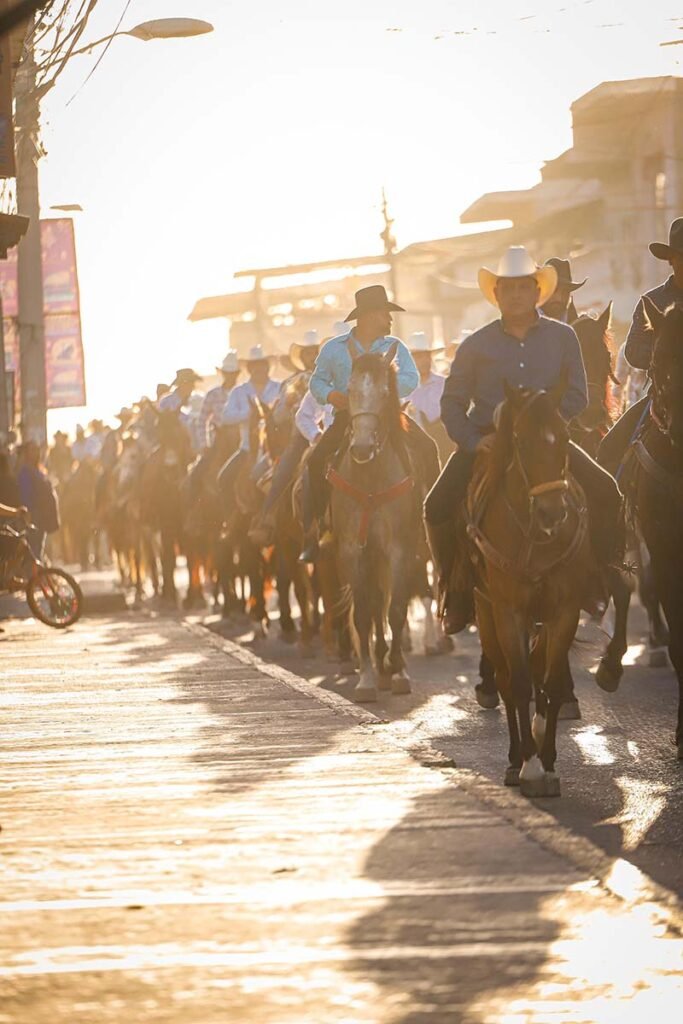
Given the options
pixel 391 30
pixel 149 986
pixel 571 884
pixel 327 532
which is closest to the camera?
pixel 149 986

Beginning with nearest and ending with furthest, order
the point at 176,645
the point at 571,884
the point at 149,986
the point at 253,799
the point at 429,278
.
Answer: the point at 149,986
the point at 571,884
the point at 253,799
the point at 176,645
the point at 429,278

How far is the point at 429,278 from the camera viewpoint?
90.0 m

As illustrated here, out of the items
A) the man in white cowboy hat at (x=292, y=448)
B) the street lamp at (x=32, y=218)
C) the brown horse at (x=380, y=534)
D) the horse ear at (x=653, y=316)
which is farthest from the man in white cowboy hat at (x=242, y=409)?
the horse ear at (x=653, y=316)

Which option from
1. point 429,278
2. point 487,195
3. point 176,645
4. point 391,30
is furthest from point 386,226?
point 176,645

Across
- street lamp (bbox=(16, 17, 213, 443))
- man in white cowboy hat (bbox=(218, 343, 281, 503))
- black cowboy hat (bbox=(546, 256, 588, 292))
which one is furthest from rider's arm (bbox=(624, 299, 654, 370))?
street lamp (bbox=(16, 17, 213, 443))

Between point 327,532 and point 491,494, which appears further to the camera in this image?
point 327,532

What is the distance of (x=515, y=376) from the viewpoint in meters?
11.0

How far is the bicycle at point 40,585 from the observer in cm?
2433

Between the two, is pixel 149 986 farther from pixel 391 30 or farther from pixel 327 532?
pixel 391 30

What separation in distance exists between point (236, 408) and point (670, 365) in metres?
13.1

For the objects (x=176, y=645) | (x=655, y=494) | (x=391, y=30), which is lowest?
(x=176, y=645)

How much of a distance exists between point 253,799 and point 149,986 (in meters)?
3.38

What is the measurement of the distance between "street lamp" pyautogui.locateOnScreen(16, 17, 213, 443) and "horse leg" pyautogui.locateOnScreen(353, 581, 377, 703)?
11359 millimetres

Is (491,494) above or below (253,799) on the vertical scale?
above
